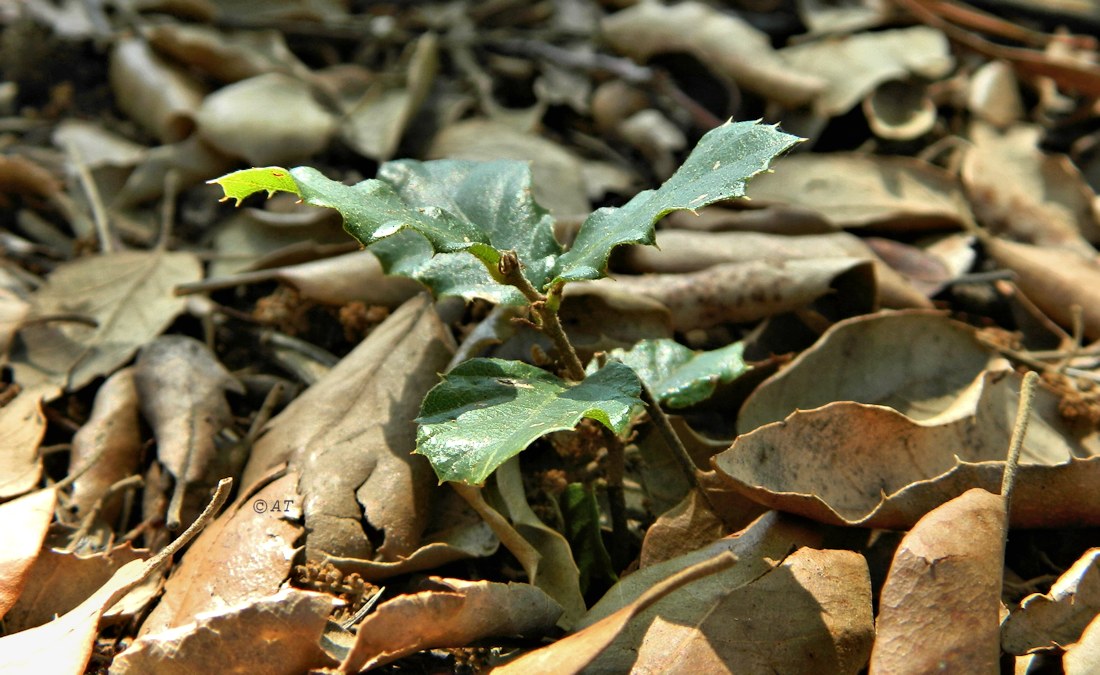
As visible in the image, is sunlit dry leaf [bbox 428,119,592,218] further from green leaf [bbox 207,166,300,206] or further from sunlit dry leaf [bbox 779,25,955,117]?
green leaf [bbox 207,166,300,206]

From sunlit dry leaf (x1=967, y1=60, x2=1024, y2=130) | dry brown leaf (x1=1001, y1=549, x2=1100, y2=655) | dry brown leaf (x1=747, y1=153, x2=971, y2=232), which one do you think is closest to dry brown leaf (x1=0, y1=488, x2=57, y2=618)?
dry brown leaf (x1=1001, y1=549, x2=1100, y2=655)

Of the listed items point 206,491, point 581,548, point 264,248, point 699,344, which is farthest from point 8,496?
point 699,344

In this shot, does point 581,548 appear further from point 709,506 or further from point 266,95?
point 266,95

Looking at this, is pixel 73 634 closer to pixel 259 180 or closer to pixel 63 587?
pixel 63 587

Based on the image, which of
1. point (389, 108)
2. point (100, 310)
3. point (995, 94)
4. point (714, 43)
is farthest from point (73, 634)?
point (995, 94)

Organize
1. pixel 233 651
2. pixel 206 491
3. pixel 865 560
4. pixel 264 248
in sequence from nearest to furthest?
pixel 233 651 → pixel 865 560 → pixel 206 491 → pixel 264 248

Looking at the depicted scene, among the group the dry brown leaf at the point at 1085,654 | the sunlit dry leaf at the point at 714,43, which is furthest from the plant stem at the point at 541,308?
the sunlit dry leaf at the point at 714,43

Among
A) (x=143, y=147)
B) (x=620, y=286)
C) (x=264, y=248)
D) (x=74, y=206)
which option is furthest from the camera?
(x=143, y=147)
